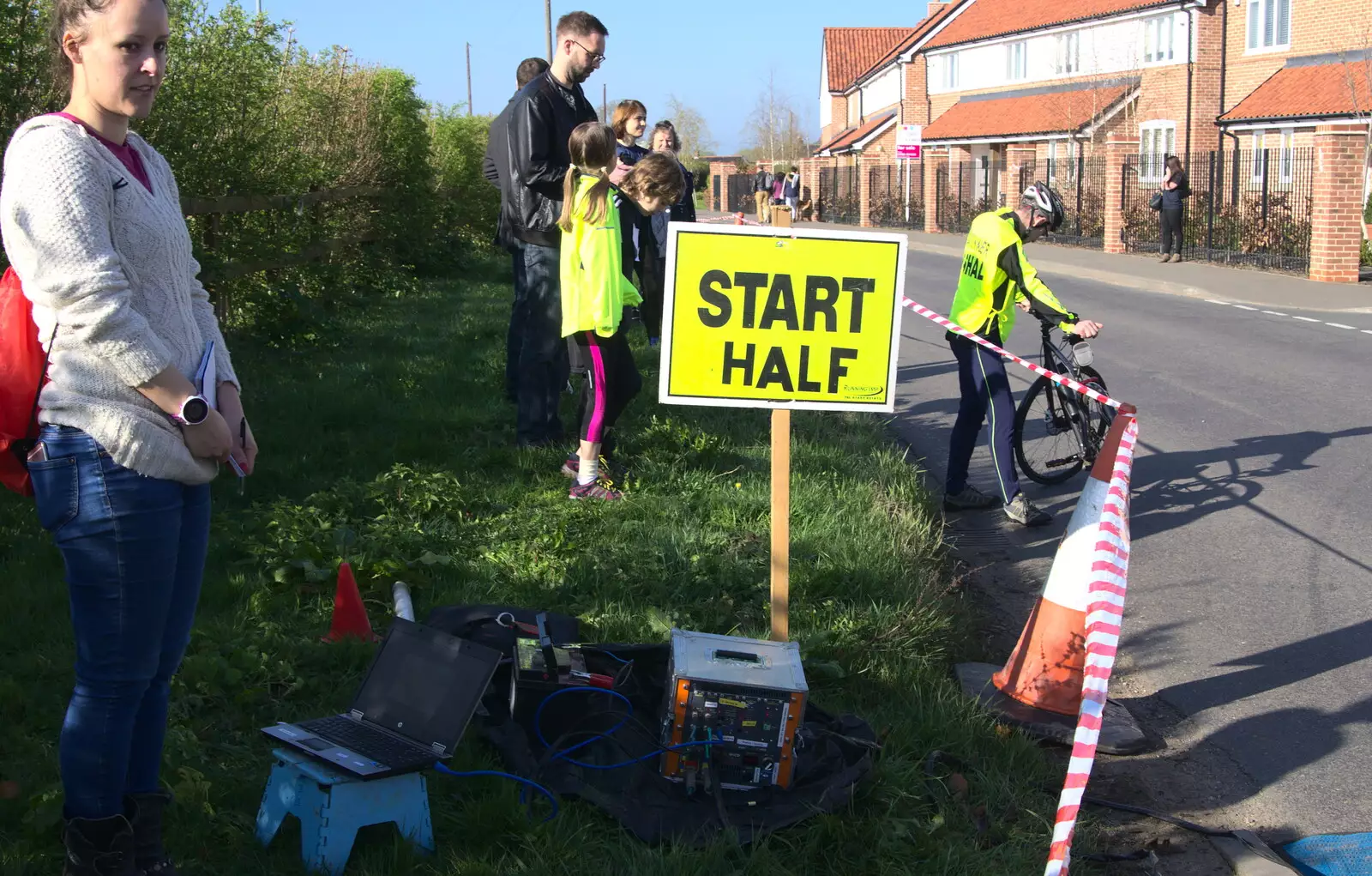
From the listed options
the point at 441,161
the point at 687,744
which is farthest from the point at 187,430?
the point at 441,161

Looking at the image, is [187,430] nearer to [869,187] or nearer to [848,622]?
[848,622]

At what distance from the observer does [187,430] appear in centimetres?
285

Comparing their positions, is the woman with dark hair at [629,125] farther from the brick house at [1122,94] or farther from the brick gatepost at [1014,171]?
the brick gatepost at [1014,171]

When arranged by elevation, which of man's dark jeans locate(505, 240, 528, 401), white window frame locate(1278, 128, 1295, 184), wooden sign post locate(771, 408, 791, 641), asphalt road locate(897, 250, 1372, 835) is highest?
white window frame locate(1278, 128, 1295, 184)

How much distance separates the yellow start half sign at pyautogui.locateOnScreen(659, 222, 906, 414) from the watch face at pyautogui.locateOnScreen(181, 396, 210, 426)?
170cm

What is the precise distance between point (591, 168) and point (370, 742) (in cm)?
409

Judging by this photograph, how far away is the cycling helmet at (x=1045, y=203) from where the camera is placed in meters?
7.37

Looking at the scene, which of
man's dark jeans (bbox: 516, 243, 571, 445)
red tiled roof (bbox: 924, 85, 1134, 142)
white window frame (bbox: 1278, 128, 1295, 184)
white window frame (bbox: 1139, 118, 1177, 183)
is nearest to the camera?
man's dark jeans (bbox: 516, 243, 571, 445)

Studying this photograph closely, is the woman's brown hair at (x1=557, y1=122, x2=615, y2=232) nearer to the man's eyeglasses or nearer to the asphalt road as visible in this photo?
the man's eyeglasses

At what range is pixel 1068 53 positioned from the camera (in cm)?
4638

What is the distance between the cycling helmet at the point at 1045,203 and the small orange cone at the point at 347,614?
14.5ft

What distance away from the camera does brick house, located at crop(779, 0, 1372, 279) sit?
98.9 ft

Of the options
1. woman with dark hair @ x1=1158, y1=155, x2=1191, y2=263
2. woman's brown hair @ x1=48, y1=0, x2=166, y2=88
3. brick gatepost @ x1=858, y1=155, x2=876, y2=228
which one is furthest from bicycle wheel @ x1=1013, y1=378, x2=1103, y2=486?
brick gatepost @ x1=858, y1=155, x2=876, y2=228

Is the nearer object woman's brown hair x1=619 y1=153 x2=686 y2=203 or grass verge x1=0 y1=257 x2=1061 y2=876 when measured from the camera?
grass verge x1=0 y1=257 x2=1061 y2=876
